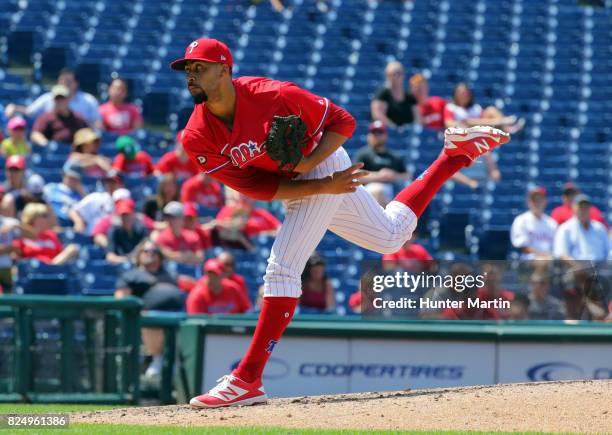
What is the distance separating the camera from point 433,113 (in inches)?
508

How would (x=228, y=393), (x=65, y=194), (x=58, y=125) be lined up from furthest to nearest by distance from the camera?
(x=58, y=125) < (x=65, y=194) < (x=228, y=393)

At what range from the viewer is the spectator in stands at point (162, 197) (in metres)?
11.3

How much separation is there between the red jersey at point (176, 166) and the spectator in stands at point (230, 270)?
204 centimetres

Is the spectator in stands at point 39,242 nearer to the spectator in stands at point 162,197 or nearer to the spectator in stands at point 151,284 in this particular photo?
the spectator in stands at point 151,284

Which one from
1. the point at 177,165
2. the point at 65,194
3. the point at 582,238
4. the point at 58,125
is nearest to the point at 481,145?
the point at 582,238

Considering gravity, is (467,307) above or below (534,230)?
below

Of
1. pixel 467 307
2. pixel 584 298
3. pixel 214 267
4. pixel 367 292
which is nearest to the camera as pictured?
pixel 367 292

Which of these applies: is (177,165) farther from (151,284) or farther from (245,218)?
(151,284)

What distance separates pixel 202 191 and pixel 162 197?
0.44 metres

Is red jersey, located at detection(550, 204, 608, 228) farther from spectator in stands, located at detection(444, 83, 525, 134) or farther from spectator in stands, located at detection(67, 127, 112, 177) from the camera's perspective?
spectator in stands, located at detection(67, 127, 112, 177)

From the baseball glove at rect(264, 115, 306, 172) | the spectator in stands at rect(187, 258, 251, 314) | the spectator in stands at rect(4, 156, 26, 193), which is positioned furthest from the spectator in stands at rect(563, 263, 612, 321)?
the spectator in stands at rect(4, 156, 26, 193)

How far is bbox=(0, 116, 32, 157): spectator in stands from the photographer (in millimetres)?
11977

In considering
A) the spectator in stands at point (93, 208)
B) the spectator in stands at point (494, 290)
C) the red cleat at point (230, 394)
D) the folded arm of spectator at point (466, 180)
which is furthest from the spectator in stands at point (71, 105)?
the red cleat at point (230, 394)

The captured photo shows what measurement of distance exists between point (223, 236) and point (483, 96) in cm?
421
